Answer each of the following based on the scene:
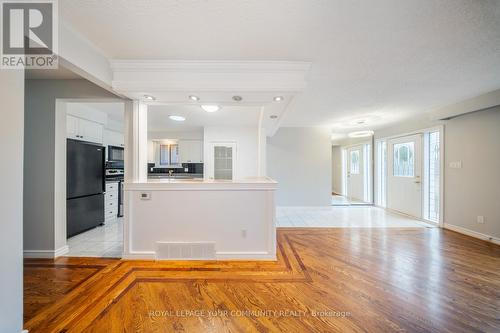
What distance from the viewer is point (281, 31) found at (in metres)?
1.87

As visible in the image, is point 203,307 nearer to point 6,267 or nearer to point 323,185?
point 6,267

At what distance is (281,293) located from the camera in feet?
6.83

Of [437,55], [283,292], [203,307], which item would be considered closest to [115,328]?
[203,307]

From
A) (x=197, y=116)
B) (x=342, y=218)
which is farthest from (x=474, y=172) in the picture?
(x=197, y=116)

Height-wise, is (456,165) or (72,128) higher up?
(72,128)

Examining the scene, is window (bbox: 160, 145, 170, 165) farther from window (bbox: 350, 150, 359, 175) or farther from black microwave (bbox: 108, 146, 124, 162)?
window (bbox: 350, 150, 359, 175)

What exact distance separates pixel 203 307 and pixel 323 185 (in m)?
5.05

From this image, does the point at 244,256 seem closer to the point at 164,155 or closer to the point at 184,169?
the point at 184,169

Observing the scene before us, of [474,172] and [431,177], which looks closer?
[474,172]

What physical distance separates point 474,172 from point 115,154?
24.6 feet

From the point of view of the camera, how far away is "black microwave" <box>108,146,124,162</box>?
476cm

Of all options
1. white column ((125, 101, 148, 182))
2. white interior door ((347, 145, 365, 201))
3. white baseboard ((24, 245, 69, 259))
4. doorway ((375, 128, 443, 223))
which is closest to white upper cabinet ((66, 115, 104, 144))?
white column ((125, 101, 148, 182))

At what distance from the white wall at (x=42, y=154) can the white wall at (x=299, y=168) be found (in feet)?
14.3

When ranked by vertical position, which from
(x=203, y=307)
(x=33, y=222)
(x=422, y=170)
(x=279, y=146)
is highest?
(x=279, y=146)
